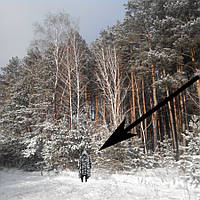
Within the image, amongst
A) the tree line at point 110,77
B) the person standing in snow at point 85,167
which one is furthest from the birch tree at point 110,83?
the person standing in snow at point 85,167

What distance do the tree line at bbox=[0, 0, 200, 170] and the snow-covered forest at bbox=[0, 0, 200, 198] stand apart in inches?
2.9

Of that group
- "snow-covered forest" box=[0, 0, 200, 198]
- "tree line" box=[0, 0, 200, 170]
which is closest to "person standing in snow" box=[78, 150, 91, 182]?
"snow-covered forest" box=[0, 0, 200, 198]

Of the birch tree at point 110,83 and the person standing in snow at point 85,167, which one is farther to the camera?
the birch tree at point 110,83

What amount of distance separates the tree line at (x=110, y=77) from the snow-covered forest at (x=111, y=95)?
74 millimetres

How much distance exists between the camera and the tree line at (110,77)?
13.1 meters

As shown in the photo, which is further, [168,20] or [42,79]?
[42,79]

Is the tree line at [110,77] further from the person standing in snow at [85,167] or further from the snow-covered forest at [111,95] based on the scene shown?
the person standing in snow at [85,167]

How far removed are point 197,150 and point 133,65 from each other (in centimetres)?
1180

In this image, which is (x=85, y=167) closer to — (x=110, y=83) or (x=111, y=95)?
(x=111, y=95)

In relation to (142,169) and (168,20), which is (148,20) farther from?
(142,169)

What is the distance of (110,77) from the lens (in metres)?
15.4

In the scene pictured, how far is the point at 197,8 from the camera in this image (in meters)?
13.8

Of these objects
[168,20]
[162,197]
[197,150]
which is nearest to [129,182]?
[162,197]

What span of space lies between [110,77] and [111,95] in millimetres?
2798
